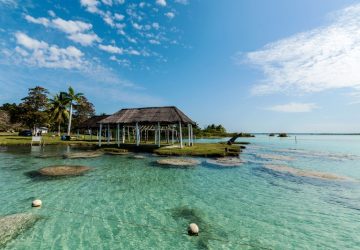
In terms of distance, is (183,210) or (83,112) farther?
(83,112)

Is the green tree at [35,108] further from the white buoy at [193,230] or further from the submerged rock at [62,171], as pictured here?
the white buoy at [193,230]

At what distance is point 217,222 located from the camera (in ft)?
25.8

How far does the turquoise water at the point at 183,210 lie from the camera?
659 cm

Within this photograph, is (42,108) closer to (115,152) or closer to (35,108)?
(35,108)

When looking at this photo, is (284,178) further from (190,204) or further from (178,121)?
(178,121)

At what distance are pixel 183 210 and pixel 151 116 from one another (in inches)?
904

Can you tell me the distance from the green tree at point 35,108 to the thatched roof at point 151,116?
26913mm

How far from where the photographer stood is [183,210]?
8992 millimetres

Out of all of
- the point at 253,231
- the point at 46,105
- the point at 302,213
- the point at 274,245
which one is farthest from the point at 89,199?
the point at 46,105

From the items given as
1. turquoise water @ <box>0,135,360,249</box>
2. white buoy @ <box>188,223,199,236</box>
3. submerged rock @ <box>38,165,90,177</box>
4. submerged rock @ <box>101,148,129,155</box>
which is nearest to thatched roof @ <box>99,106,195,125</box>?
submerged rock @ <box>101,148,129,155</box>

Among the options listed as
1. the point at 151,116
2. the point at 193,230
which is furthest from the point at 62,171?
the point at 151,116

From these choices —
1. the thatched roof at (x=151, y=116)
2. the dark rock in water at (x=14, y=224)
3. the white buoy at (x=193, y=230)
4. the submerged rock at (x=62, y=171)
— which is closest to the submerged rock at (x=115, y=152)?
the thatched roof at (x=151, y=116)

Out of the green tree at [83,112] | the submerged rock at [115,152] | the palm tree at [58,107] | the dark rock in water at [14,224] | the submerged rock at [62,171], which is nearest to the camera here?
the dark rock in water at [14,224]

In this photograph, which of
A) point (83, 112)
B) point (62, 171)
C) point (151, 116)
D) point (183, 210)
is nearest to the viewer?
point (183, 210)
